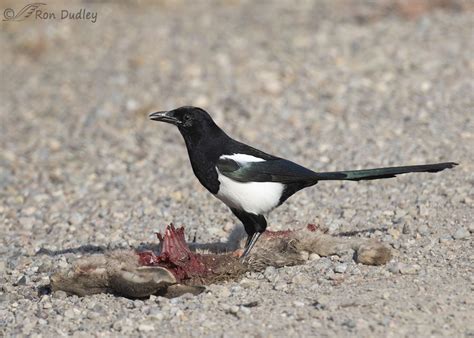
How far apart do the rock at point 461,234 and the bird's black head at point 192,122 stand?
1.61 metres

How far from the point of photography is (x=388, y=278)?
189 inches

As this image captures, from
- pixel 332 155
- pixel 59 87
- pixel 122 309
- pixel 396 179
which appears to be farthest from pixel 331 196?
pixel 59 87

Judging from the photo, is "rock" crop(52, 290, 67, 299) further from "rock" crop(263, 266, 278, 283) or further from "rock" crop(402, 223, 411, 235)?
"rock" crop(402, 223, 411, 235)

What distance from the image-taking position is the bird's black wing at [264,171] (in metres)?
5.26

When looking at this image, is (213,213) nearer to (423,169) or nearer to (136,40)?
(423,169)

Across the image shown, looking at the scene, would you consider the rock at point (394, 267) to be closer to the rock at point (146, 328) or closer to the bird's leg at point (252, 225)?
the bird's leg at point (252, 225)

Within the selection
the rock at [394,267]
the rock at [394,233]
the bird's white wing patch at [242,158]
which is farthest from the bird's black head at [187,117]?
the rock at [394,267]

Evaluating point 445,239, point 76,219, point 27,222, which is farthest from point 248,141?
point 445,239

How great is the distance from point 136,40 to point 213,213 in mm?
5634

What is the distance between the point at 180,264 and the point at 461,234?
5.80ft

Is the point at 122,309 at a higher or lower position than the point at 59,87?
lower

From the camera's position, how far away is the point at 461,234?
5.39 meters

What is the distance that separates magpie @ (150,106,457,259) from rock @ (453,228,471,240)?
42cm

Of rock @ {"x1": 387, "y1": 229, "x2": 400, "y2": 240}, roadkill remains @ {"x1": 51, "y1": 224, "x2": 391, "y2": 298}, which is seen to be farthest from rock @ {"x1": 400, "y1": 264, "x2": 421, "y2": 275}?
rock @ {"x1": 387, "y1": 229, "x2": 400, "y2": 240}
